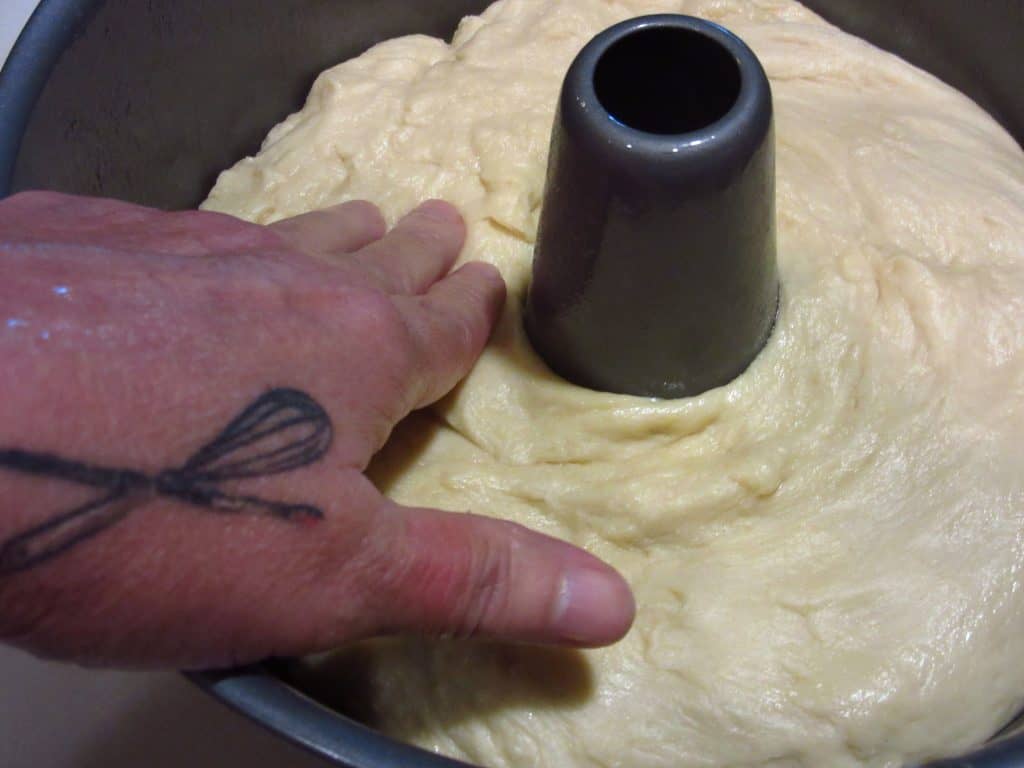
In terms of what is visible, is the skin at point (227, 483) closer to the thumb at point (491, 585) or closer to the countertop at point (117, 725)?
the thumb at point (491, 585)

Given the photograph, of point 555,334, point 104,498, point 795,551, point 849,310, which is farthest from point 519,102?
point 104,498

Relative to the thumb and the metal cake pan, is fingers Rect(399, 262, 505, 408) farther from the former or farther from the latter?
the metal cake pan

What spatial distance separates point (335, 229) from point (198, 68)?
0.42 metres

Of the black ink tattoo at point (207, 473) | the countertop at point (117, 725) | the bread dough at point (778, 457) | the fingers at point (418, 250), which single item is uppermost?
the black ink tattoo at point (207, 473)

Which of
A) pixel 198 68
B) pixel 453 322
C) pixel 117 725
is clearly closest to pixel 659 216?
pixel 453 322

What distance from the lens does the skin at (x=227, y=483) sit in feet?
2.18

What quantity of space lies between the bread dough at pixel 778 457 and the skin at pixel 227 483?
135 millimetres

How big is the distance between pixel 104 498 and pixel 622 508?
502mm

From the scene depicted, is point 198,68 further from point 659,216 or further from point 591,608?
point 591,608

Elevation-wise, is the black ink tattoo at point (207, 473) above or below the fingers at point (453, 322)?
above

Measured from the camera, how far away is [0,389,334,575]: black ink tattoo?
0.65 m

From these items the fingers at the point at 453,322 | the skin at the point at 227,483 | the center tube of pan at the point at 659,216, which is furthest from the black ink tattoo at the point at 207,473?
the center tube of pan at the point at 659,216

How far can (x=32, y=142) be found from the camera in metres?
1.08

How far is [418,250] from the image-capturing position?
1.07m
